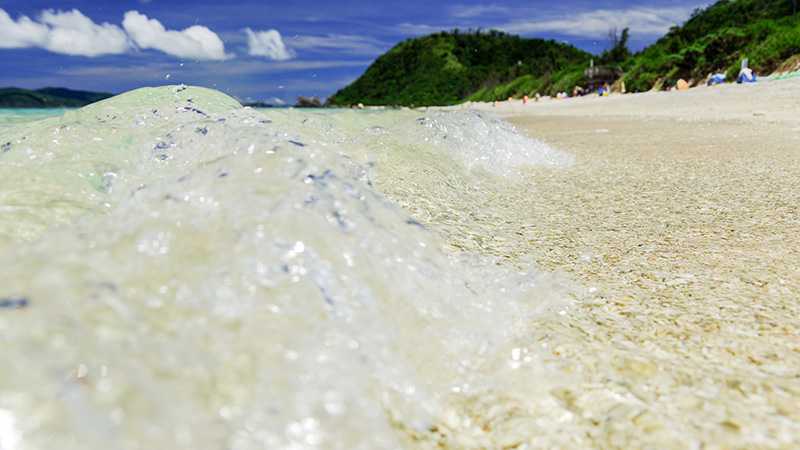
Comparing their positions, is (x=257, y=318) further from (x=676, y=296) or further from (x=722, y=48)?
(x=722, y=48)

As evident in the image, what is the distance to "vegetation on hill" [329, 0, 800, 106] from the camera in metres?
18.4

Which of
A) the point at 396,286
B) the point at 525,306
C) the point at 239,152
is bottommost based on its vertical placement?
the point at 525,306

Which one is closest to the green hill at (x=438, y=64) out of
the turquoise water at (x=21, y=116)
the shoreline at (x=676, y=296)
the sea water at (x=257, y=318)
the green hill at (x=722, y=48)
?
the green hill at (x=722, y=48)

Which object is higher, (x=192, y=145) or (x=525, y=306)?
(x=192, y=145)

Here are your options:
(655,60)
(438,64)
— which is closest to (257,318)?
(655,60)

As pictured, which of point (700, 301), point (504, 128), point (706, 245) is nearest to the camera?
point (700, 301)

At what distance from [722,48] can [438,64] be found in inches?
3046

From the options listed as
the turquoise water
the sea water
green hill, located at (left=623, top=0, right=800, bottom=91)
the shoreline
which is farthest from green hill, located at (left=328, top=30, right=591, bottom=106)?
the sea water

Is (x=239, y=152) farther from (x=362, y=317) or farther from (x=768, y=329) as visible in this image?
(x=768, y=329)

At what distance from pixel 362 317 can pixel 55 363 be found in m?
0.58

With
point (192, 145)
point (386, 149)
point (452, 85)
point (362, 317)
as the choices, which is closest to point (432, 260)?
point (362, 317)

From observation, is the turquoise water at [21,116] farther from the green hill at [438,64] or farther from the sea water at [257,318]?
the green hill at [438,64]

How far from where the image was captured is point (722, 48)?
64.3 ft

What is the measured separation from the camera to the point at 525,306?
1.50 m
